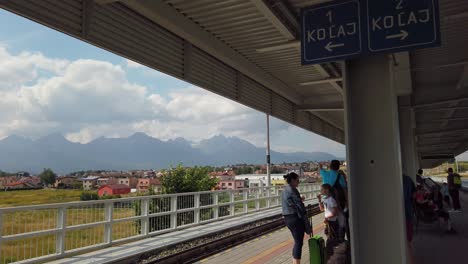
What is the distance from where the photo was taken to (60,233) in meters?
7.95

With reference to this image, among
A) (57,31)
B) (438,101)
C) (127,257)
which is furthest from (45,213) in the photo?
(438,101)

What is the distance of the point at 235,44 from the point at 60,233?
202 inches

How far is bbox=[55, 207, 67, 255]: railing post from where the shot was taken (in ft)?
26.0

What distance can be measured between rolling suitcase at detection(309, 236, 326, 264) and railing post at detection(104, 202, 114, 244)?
17.0 ft

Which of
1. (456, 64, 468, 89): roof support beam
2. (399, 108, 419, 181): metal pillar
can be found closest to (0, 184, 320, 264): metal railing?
(399, 108, 419, 181): metal pillar

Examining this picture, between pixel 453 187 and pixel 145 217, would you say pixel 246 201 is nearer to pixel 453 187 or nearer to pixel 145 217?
pixel 145 217

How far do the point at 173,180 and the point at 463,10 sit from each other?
15310 mm

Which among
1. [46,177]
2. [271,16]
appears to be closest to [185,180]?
[271,16]

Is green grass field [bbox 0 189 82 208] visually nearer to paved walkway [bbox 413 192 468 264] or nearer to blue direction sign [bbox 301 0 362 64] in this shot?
paved walkway [bbox 413 192 468 264]

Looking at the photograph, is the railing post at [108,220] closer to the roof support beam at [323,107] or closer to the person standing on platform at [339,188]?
the person standing on platform at [339,188]

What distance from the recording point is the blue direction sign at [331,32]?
459 centimetres

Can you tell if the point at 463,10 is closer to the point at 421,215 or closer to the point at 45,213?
the point at 421,215

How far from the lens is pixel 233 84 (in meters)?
10.5

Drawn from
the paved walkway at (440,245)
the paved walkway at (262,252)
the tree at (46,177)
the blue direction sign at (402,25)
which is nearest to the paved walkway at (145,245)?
the paved walkway at (262,252)
